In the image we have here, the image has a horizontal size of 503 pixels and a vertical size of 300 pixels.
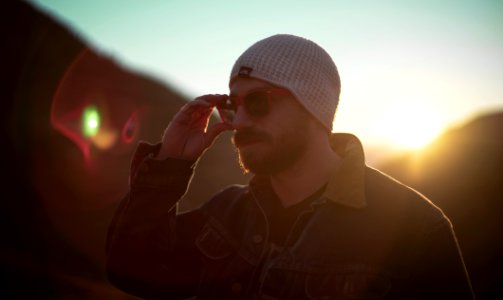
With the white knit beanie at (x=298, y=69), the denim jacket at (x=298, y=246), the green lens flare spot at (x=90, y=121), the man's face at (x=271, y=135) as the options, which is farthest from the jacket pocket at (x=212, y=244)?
the green lens flare spot at (x=90, y=121)

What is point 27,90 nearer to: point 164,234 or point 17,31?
point 17,31

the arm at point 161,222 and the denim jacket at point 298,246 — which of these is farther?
the arm at point 161,222

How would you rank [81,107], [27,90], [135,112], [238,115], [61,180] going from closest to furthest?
[238,115]
[61,180]
[27,90]
[81,107]
[135,112]

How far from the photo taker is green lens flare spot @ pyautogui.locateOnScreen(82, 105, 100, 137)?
12.5 m

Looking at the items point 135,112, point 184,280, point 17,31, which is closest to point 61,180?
point 17,31

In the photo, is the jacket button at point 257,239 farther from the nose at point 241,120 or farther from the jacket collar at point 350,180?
the nose at point 241,120

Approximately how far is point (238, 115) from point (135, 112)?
14482mm

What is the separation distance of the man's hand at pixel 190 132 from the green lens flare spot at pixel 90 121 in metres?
10.6

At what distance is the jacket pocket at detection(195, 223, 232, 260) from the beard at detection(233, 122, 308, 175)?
690 millimetres

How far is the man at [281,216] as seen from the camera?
251cm

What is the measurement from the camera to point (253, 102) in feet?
10.4

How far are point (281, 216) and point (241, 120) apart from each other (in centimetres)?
96

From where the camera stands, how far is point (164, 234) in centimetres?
292

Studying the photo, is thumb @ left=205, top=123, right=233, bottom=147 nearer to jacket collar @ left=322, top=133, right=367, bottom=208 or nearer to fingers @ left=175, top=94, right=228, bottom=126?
fingers @ left=175, top=94, right=228, bottom=126
